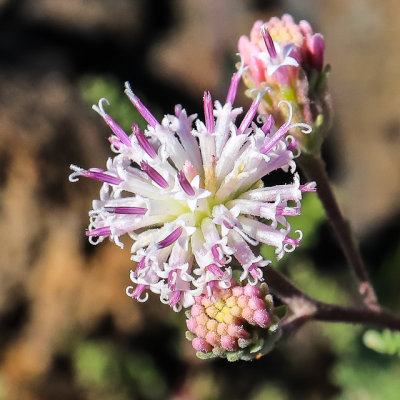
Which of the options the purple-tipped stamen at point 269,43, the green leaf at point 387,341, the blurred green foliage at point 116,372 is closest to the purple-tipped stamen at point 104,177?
the purple-tipped stamen at point 269,43

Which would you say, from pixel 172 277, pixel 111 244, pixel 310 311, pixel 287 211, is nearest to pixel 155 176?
pixel 172 277

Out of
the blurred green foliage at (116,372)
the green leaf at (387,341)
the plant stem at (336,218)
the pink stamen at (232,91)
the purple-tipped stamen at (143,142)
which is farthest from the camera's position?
the blurred green foliage at (116,372)

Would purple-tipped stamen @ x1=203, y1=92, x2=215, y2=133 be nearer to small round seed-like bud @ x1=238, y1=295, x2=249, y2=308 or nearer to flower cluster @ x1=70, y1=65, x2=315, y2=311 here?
flower cluster @ x1=70, y1=65, x2=315, y2=311

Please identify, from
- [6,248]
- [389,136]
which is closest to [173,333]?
[6,248]

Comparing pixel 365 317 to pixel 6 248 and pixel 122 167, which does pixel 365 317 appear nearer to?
pixel 122 167

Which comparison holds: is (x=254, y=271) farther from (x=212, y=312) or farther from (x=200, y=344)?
(x=200, y=344)

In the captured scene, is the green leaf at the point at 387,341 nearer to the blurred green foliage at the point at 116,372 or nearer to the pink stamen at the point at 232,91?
the pink stamen at the point at 232,91

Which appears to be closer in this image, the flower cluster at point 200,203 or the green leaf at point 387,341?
the flower cluster at point 200,203
